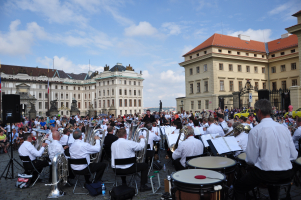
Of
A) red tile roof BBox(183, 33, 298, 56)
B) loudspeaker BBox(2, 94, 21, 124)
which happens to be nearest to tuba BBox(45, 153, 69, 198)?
loudspeaker BBox(2, 94, 21, 124)

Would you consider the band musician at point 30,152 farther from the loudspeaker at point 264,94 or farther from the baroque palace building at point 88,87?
the baroque palace building at point 88,87

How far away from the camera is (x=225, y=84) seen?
40.7 metres

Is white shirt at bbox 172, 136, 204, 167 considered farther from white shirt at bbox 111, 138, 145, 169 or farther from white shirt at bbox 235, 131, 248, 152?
white shirt at bbox 235, 131, 248, 152

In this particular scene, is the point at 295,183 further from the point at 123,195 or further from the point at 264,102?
the point at 123,195

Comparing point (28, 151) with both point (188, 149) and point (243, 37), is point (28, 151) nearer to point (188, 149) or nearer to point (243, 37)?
point (188, 149)

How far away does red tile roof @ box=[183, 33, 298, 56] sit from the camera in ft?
136

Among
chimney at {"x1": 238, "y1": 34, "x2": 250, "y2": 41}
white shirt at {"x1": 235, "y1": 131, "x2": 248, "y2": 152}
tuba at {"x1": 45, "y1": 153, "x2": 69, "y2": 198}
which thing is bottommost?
tuba at {"x1": 45, "y1": 153, "x2": 69, "y2": 198}

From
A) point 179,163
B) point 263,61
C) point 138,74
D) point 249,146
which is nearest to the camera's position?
point 249,146

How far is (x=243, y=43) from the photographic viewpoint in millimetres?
44656

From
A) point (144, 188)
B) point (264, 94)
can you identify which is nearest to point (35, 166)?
point (144, 188)

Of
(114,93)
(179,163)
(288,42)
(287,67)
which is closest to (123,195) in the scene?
(179,163)

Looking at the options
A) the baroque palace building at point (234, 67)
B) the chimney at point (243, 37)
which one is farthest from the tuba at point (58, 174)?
the chimney at point (243, 37)

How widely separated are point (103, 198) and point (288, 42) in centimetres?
4876

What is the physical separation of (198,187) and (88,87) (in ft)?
310
